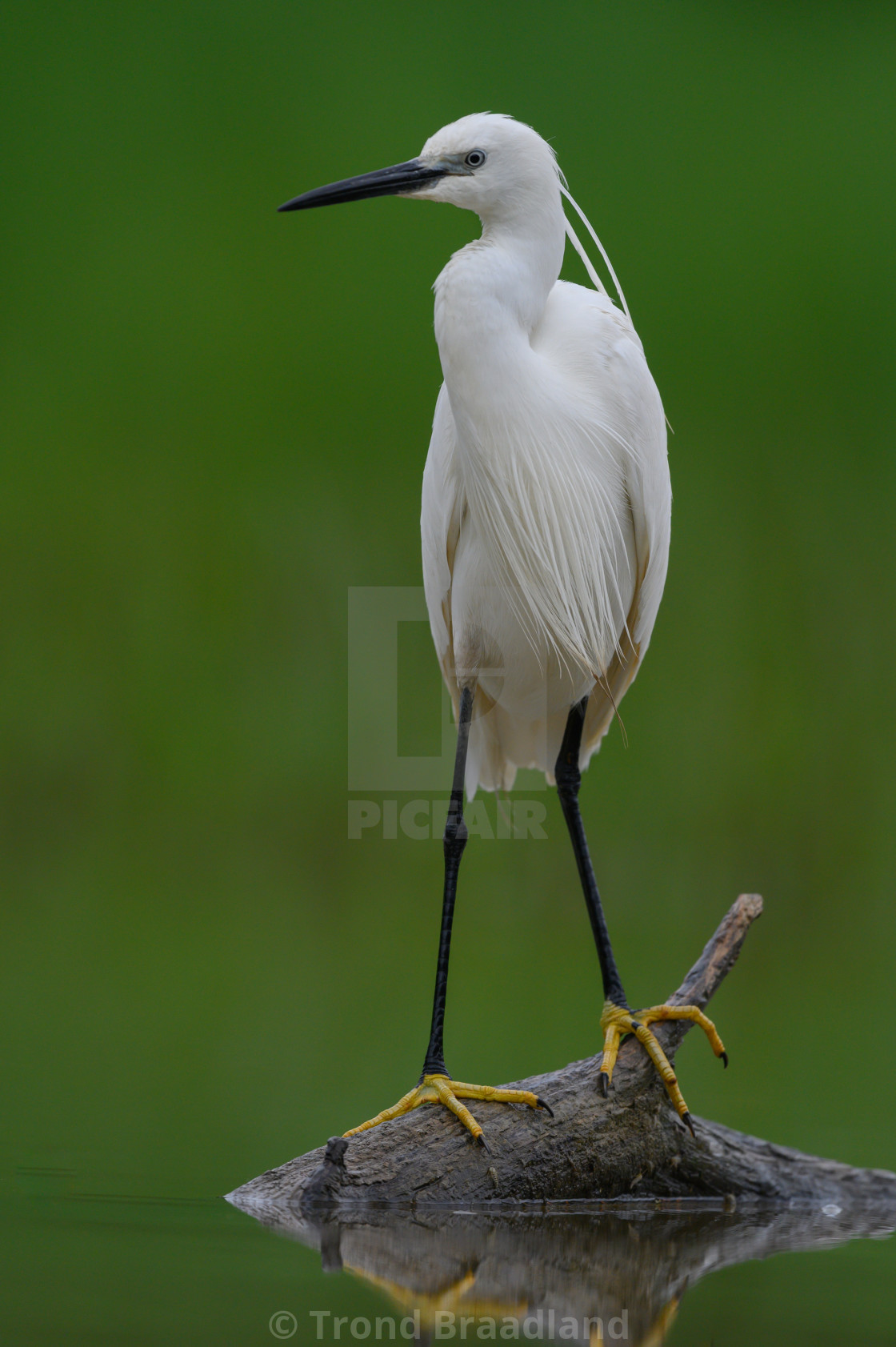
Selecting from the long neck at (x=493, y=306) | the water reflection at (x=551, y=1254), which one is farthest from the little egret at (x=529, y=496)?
the water reflection at (x=551, y=1254)

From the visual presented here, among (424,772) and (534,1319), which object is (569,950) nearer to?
(424,772)

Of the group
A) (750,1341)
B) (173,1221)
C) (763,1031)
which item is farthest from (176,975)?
(750,1341)

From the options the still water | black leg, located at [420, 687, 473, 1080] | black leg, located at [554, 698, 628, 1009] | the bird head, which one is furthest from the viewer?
black leg, located at [554, 698, 628, 1009]

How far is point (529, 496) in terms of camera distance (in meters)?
1.86

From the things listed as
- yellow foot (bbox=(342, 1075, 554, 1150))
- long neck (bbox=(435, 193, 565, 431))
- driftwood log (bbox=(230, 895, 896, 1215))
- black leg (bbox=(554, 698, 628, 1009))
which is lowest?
driftwood log (bbox=(230, 895, 896, 1215))

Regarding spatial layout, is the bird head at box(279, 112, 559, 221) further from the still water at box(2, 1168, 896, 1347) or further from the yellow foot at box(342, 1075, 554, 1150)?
the still water at box(2, 1168, 896, 1347)

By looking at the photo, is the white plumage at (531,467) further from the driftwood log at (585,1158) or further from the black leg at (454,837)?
the driftwood log at (585,1158)

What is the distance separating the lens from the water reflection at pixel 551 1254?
1350 millimetres

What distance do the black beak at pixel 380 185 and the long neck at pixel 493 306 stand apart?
0.11 m

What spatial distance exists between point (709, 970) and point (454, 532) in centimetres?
73

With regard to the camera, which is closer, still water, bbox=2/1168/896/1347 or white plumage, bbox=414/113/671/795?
still water, bbox=2/1168/896/1347

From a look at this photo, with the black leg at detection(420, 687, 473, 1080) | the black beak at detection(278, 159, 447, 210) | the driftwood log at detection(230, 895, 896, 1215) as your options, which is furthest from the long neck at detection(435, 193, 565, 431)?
the driftwood log at detection(230, 895, 896, 1215)

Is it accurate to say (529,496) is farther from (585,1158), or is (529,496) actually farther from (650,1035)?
(585,1158)

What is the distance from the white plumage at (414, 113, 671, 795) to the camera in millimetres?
1759
